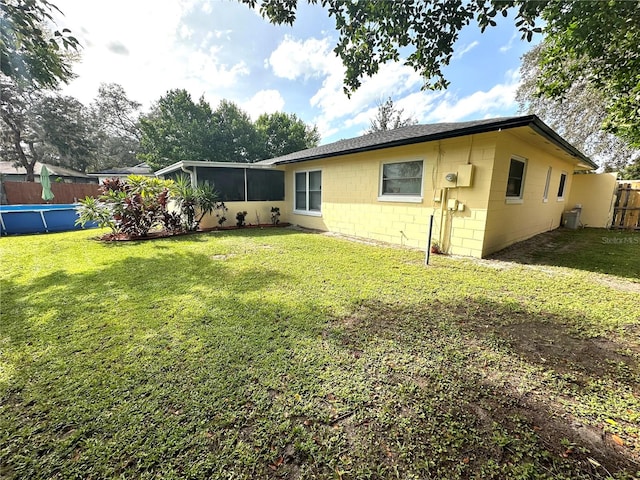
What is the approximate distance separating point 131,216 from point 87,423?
7230 millimetres

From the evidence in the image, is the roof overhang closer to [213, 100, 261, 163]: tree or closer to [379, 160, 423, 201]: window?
[379, 160, 423, 201]: window

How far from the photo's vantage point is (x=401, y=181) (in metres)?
6.38

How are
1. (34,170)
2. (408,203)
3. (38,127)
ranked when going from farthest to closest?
(34,170)
(38,127)
(408,203)

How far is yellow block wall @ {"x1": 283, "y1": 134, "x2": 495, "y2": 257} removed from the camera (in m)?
5.05

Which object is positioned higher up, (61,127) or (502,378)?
(61,127)

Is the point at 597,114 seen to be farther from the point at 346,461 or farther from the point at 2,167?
the point at 2,167

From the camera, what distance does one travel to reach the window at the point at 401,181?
19.8 ft

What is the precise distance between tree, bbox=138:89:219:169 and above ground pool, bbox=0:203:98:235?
12539 millimetres

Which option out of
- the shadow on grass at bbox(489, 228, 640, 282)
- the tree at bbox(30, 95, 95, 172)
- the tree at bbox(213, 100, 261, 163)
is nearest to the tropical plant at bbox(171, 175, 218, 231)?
the shadow on grass at bbox(489, 228, 640, 282)

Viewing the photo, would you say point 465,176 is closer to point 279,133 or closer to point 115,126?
point 279,133

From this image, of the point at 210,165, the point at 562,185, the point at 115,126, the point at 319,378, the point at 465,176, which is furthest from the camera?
the point at 115,126

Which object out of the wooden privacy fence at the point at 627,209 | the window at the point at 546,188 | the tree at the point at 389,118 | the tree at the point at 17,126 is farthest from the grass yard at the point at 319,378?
the tree at the point at 389,118

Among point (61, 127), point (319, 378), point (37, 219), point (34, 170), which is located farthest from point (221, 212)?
point (34, 170)

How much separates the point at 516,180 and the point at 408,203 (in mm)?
2579
